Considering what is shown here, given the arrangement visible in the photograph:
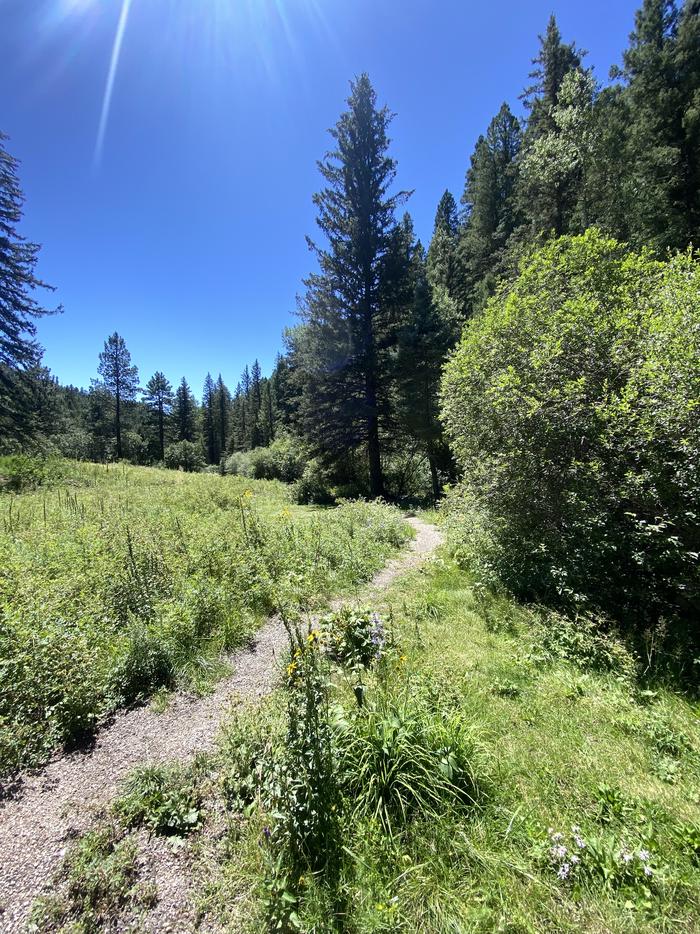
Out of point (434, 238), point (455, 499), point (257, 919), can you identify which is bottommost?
point (257, 919)

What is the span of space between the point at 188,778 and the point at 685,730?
13.9 ft

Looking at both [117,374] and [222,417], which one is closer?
[117,374]

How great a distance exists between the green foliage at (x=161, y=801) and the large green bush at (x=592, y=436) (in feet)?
16.2

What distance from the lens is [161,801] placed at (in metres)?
2.61

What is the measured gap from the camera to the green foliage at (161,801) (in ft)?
8.10

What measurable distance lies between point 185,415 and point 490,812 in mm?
67865

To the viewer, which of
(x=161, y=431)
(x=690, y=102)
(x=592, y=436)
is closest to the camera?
(x=592, y=436)

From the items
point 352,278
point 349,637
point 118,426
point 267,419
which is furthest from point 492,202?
point 118,426

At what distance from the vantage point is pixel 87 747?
315 cm

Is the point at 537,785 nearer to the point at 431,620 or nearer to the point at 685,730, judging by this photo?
the point at 685,730

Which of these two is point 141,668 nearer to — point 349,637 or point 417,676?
point 349,637

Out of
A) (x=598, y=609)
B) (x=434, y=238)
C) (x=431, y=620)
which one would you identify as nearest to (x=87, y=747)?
(x=431, y=620)

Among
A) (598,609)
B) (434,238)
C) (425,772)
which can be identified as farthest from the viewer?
(434,238)

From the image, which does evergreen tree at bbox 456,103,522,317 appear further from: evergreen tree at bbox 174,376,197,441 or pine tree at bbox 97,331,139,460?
evergreen tree at bbox 174,376,197,441
